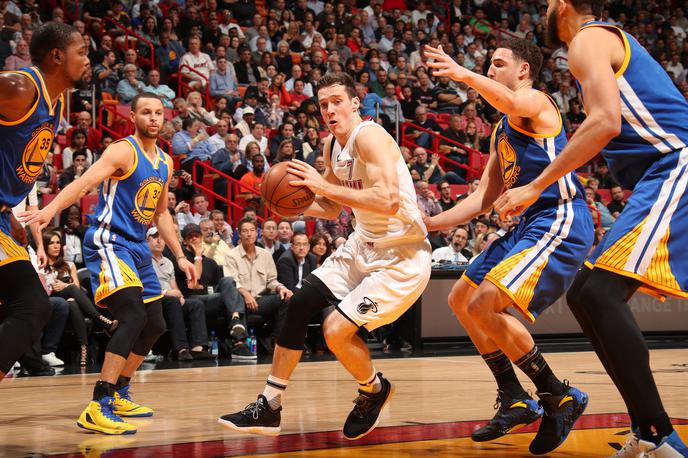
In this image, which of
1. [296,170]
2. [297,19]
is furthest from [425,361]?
[297,19]

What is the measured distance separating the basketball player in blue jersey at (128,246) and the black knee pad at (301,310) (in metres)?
1.19

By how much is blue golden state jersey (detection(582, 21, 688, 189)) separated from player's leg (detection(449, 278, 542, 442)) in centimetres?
118

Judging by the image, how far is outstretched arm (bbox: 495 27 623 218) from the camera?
9.81ft

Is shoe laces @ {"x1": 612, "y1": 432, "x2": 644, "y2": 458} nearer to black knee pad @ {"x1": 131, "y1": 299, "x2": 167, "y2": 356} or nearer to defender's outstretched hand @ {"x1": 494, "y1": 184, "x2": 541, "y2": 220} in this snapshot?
defender's outstretched hand @ {"x1": 494, "y1": 184, "x2": 541, "y2": 220}

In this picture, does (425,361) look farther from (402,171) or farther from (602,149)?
(602,149)

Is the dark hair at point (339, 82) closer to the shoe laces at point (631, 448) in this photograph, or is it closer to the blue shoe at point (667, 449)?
the shoe laces at point (631, 448)

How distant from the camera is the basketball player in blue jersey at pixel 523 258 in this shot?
3928 millimetres

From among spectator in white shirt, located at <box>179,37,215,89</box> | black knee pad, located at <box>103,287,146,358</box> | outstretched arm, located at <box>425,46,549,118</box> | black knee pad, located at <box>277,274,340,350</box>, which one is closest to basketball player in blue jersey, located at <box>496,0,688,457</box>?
outstretched arm, located at <box>425,46,549,118</box>

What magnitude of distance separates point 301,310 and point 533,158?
1366 millimetres

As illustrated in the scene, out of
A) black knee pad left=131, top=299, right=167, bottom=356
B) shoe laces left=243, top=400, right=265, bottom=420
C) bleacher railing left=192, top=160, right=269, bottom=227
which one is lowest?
bleacher railing left=192, top=160, right=269, bottom=227

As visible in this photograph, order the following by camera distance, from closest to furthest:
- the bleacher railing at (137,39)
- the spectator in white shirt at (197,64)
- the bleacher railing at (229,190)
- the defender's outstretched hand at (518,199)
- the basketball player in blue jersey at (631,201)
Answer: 1. the basketball player in blue jersey at (631,201)
2. the defender's outstretched hand at (518,199)
3. the bleacher railing at (229,190)
4. the bleacher railing at (137,39)
5. the spectator in white shirt at (197,64)

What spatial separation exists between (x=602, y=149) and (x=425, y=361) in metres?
5.46

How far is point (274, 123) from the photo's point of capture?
44.3 ft

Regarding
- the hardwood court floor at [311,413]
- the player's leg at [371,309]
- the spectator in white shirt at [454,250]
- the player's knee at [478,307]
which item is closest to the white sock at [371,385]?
the player's leg at [371,309]
